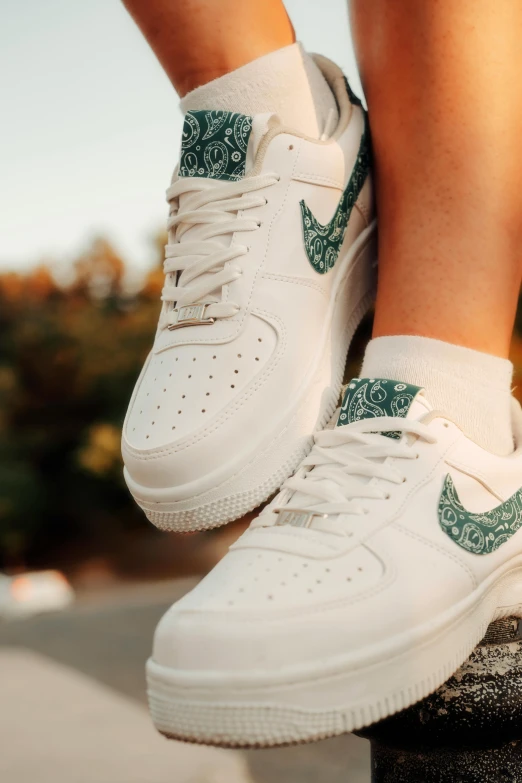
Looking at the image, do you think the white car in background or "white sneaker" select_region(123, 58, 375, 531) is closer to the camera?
"white sneaker" select_region(123, 58, 375, 531)

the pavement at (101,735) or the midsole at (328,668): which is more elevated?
the midsole at (328,668)

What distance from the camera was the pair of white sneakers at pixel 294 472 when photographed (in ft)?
2.38

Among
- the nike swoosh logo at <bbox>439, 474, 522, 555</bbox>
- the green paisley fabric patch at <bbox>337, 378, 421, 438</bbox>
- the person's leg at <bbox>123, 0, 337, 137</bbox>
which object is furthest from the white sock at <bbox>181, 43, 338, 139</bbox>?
the nike swoosh logo at <bbox>439, 474, 522, 555</bbox>

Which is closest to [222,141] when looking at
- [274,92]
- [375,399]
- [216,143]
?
[216,143]

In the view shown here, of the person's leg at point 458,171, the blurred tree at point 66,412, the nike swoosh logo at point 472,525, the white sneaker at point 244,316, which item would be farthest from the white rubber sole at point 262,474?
the blurred tree at point 66,412

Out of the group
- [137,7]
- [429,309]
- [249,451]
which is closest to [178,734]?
[249,451]

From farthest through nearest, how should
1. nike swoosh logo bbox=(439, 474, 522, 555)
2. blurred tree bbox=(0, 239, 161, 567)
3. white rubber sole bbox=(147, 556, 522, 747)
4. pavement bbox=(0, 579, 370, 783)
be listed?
blurred tree bbox=(0, 239, 161, 567)
pavement bbox=(0, 579, 370, 783)
nike swoosh logo bbox=(439, 474, 522, 555)
white rubber sole bbox=(147, 556, 522, 747)

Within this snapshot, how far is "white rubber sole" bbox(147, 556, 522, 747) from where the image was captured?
70 cm

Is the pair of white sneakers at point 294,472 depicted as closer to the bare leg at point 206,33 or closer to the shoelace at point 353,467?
the shoelace at point 353,467

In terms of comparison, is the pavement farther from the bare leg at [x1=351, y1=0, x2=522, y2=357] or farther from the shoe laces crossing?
the bare leg at [x1=351, y1=0, x2=522, y2=357]

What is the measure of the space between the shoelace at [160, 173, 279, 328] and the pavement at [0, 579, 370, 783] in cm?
143

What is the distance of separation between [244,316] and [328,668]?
481 millimetres

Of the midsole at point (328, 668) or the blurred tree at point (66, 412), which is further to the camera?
the blurred tree at point (66, 412)

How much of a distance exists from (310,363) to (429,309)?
0.18m
